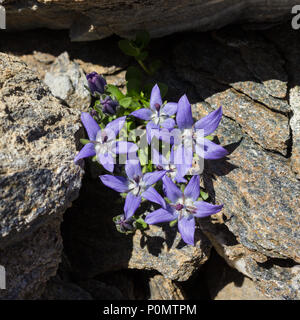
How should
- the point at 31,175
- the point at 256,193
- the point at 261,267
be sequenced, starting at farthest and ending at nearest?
the point at 261,267
the point at 256,193
the point at 31,175

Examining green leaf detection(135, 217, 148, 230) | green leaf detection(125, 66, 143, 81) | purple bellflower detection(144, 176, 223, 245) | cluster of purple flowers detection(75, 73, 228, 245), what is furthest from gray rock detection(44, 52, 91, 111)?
purple bellflower detection(144, 176, 223, 245)

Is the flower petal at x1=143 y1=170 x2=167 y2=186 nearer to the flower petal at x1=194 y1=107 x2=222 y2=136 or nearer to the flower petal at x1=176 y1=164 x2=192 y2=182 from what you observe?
the flower petal at x1=176 y1=164 x2=192 y2=182

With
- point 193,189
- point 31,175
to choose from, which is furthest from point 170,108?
point 31,175

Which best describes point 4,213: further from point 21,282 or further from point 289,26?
point 289,26

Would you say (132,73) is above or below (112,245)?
above

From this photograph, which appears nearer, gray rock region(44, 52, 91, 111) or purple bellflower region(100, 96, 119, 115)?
purple bellflower region(100, 96, 119, 115)

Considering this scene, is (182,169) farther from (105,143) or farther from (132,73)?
(132,73)
